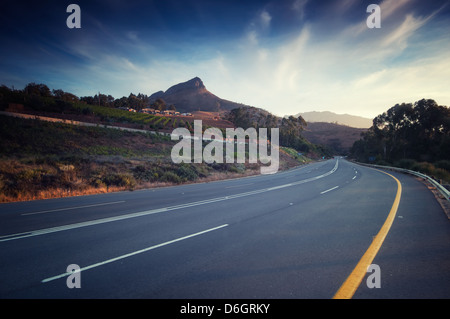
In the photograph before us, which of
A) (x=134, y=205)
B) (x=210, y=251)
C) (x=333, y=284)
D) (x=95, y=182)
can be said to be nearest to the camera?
(x=333, y=284)

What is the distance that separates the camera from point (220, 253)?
4184mm

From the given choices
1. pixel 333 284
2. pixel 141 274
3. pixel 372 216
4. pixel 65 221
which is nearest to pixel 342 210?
pixel 372 216

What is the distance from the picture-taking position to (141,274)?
3.43 meters

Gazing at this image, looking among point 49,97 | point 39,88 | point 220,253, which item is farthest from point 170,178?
point 39,88

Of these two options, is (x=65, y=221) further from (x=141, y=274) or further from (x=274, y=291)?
(x=274, y=291)

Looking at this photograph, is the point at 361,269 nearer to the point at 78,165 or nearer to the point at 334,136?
the point at 78,165

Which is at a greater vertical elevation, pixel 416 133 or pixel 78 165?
pixel 416 133

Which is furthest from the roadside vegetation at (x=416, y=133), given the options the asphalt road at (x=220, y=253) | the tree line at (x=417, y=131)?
the asphalt road at (x=220, y=253)

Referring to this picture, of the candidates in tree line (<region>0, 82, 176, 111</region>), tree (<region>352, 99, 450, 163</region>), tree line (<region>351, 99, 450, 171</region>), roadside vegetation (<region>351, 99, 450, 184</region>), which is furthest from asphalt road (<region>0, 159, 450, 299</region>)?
tree line (<region>0, 82, 176, 111</region>)

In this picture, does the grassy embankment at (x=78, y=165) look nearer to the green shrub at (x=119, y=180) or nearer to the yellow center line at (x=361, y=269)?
the green shrub at (x=119, y=180)

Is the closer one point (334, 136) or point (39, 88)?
point (39, 88)

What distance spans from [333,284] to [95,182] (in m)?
14.6

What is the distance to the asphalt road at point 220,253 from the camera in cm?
301
